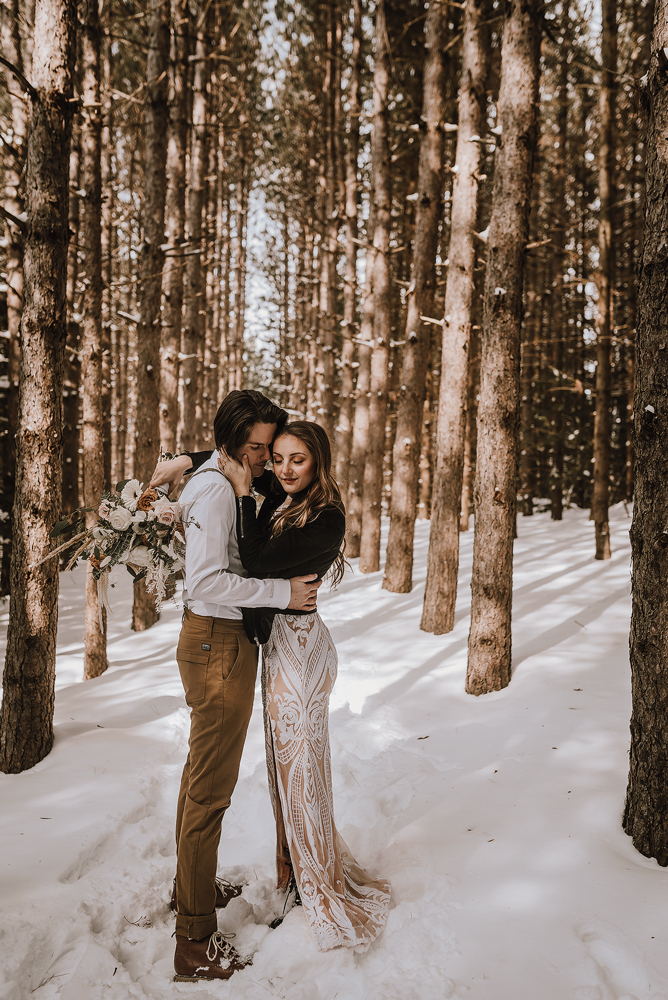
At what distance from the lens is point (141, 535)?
9.89ft

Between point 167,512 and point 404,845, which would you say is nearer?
point 167,512

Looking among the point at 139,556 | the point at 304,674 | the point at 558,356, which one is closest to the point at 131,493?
the point at 139,556

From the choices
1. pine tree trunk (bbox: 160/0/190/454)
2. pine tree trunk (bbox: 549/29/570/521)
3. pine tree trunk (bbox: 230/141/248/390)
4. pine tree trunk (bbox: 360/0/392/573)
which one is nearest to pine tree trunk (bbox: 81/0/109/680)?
pine tree trunk (bbox: 160/0/190/454)

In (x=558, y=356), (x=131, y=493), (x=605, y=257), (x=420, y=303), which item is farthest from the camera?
(x=558, y=356)

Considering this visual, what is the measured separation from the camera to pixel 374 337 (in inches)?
494

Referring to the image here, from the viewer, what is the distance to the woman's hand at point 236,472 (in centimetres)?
288

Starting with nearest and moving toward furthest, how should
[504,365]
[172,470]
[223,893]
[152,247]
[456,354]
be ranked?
[223,893], [172,470], [504,365], [456,354], [152,247]

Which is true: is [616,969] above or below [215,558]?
below

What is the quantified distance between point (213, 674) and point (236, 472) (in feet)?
2.94

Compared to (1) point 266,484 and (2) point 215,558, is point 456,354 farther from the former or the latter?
(2) point 215,558

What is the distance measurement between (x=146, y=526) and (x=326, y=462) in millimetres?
885

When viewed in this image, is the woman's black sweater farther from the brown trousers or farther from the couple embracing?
the brown trousers

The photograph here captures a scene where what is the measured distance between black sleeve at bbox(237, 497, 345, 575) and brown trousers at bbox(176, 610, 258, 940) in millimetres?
327

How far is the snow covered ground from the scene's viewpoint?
2648 mm
